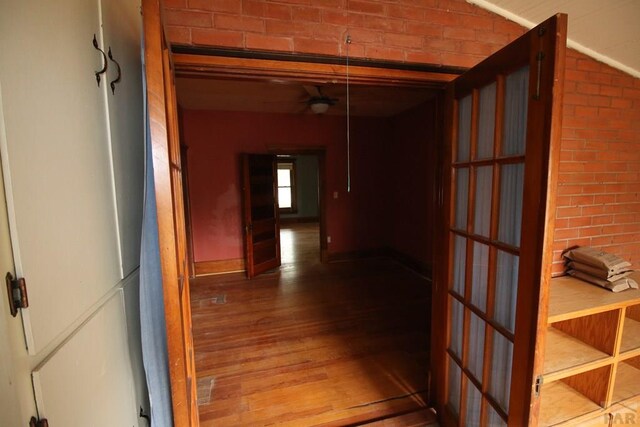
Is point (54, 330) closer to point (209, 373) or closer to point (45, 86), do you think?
point (45, 86)

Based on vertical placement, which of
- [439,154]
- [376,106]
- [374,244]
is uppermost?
[376,106]

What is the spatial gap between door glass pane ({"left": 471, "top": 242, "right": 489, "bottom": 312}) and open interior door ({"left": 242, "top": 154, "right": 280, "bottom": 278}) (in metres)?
3.45

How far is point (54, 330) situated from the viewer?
2.13ft

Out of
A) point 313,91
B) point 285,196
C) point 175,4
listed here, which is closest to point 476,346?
point 175,4

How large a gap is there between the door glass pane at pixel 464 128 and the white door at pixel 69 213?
158 centimetres

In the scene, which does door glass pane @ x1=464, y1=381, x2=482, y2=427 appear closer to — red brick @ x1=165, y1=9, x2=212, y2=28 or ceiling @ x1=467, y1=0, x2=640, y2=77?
ceiling @ x1=467, y1=0, x2=640, y2=77

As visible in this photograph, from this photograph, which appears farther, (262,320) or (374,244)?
(374,244)

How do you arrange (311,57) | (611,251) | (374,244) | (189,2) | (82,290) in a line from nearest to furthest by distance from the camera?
(82,290) < (189,2) < (311,57) < (611,251) < (374,244)

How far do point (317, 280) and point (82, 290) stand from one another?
3.68m

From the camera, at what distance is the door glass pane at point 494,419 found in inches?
49.2

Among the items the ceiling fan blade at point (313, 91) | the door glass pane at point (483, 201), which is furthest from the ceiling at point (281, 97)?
the door glass pane at point (483, 201)

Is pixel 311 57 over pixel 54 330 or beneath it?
over

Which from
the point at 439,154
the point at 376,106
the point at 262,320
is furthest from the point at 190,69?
the point at 376,106

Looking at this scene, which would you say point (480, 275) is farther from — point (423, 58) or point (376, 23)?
point (376, 23)
